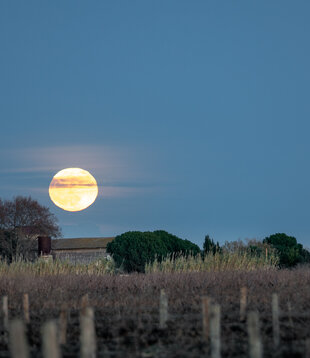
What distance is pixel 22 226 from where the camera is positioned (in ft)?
162

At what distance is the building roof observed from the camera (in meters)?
46.7

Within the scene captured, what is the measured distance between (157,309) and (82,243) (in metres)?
34.7

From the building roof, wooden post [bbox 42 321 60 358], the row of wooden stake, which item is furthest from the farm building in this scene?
wooden post [bbox 42 321 60 358]

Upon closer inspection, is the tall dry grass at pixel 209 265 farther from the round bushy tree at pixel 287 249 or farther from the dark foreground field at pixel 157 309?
the round bushy tree at pixel 287 249

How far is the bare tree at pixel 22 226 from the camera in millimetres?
47500

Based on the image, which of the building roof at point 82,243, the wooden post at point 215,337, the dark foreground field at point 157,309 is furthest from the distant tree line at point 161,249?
the wooden post at point 215,337

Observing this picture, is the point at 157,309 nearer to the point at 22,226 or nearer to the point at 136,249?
the point at 136,249

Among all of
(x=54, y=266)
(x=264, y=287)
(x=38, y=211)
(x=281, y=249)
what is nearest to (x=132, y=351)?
(x=264, y=287)

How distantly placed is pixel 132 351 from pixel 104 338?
1410 millimetres

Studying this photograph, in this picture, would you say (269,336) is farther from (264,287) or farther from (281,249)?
(281,249)

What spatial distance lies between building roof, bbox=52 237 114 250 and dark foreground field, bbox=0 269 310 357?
26842 millimetres

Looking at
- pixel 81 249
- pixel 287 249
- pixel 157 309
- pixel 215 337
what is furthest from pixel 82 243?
pixel 215 337

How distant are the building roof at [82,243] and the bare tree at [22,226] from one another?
1680 millimetres

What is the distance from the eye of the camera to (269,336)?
36.7 feet
